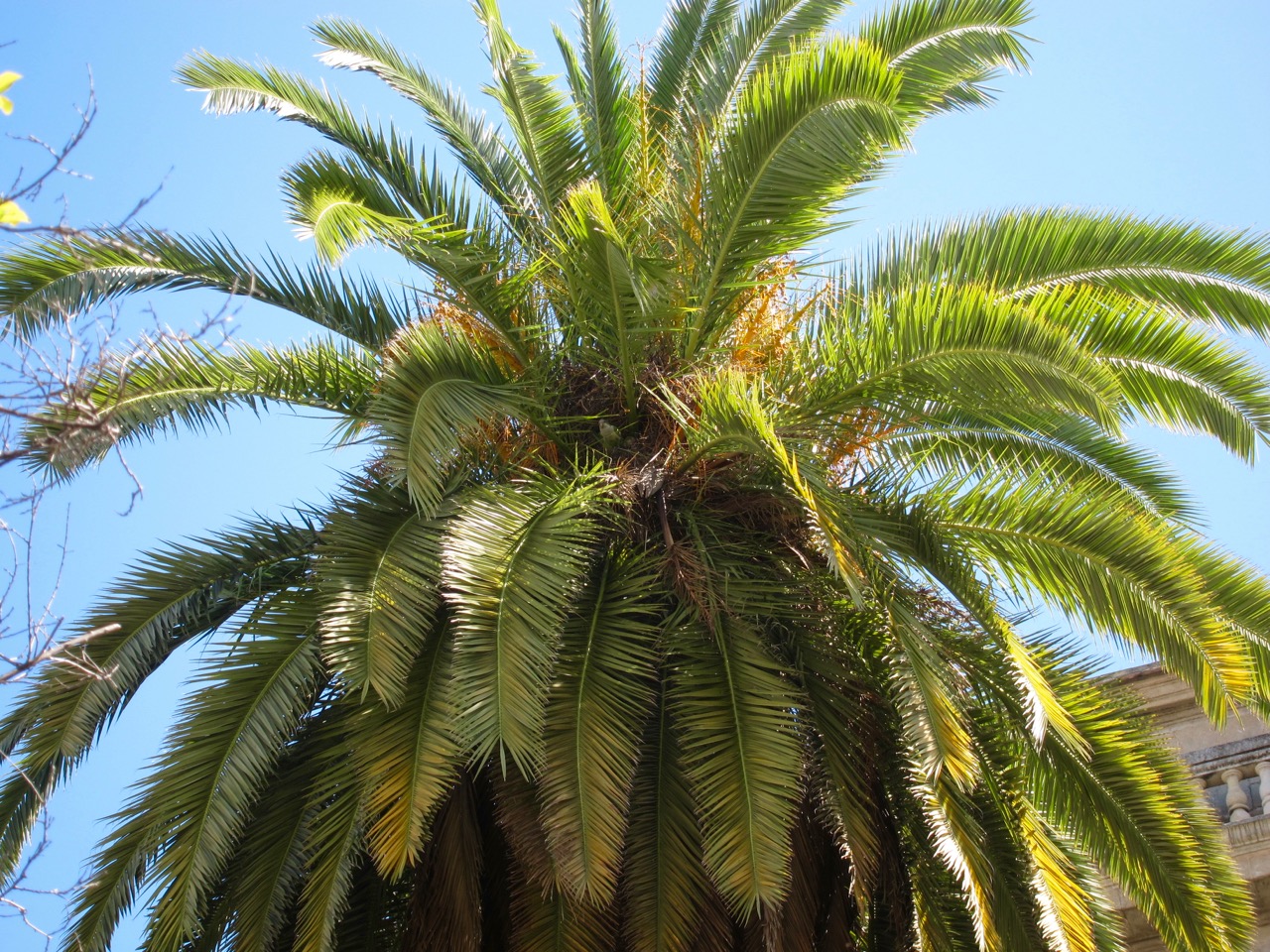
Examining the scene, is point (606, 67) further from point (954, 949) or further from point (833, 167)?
point (954, 949)

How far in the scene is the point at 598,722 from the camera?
7758 mm

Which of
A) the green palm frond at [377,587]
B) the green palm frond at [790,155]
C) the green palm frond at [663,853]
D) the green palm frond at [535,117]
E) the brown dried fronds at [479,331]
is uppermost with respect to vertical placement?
the green palm frond at [535,117]

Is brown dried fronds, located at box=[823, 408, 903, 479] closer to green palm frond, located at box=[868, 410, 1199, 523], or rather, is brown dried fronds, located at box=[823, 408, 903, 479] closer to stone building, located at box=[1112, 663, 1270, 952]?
green palm frond, located at box=[868, 410, 1199, 523]

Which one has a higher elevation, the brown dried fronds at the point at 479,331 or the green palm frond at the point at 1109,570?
the brown dried fronds at the point at 479,331

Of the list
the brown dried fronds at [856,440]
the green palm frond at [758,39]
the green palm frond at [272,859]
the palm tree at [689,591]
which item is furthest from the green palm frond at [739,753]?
the green palm frond at [758,39]

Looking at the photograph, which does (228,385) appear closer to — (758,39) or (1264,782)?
(758,39)

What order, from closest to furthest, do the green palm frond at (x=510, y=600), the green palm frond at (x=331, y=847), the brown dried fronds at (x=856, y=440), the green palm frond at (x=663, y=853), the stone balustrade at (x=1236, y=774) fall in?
1. the green palm frond at (x=510, y=600)
2. the green palm frond at (x=331, y=847)
3. the green palm frond at (x=663, y=853)
4. the brown dried fronds at (x=856, y=440)
5. the stone balustrade at (x=1236, y=774)

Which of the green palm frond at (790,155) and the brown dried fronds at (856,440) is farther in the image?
the brown dried fronds at (856,440)

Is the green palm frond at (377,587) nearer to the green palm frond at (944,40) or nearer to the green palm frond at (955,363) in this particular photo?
the green palm frond at (955,363)

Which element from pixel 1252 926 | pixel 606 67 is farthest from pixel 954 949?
pixel 606 67

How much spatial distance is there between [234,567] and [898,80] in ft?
14.0

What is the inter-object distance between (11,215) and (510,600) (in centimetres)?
337

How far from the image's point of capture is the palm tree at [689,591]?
7617 millimetres

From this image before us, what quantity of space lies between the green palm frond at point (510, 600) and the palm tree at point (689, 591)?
0.03 metres
